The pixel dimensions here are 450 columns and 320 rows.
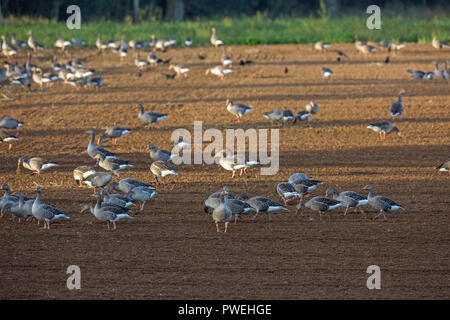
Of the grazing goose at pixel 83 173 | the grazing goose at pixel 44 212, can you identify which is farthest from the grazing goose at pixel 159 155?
the grazing goose at pixel 44 212

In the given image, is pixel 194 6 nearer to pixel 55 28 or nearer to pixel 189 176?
pixel 55 28

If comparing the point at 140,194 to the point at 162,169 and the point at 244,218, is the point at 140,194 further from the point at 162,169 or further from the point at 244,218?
the point at 244,218

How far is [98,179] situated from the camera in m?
14.8

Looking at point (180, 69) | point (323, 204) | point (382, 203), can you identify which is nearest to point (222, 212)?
point (323, 204)

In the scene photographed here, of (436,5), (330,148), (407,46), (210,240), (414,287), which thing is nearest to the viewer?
(414,287)

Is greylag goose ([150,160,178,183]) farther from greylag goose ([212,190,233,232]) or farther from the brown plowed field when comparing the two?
greylag goose ([212,190,233,232])

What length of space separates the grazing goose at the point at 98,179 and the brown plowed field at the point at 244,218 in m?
0.33

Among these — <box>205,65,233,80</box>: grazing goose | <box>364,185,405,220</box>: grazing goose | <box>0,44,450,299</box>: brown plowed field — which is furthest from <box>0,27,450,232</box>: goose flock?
<box>205,65,233,80</box>: grazing goose

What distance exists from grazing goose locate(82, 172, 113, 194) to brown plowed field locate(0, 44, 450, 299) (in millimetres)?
335

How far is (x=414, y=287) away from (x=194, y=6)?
204 ft

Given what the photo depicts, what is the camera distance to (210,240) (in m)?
12.3

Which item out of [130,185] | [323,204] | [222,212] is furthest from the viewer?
[130,185]

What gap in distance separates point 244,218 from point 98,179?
3119mm

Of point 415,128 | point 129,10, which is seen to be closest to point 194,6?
point 129,10
